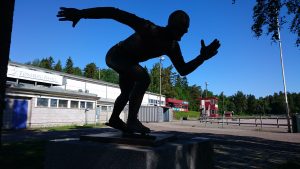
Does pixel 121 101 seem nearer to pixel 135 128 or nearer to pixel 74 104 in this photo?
pixel 135 128

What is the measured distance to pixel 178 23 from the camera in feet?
9.84

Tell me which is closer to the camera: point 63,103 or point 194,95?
point 63,103

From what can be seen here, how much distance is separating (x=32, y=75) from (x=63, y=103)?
3.73m

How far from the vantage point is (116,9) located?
3.19 meters

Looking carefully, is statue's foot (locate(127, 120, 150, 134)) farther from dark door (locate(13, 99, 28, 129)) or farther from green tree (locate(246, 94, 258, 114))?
green tree (locate(246, 94, 258, 114))

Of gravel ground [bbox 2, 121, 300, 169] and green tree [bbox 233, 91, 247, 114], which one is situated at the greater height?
green tree [bbox 233, 91, 247, 114]

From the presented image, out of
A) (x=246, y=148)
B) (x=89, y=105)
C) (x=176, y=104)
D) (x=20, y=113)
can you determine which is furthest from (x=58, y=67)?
(x=246, y=148)

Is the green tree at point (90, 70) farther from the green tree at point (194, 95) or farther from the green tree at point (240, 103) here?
the green tree at point (240, 103)

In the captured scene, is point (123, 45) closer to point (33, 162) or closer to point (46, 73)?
point (33, 162)

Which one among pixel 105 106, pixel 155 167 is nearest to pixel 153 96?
pixel 105 106

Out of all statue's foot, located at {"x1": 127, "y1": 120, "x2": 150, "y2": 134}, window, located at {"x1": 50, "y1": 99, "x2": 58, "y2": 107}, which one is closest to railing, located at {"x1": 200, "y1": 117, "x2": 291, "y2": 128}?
window, located at {"x1": 50, "y1": 99, "x2": 58, "y2": 107}

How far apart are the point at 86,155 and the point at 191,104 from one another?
93834 millimetres

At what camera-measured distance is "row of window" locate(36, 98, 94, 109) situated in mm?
20938

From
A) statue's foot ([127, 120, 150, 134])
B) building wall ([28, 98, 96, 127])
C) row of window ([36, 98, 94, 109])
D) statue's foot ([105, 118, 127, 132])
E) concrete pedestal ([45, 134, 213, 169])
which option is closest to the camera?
concrete pedestal ([45, 134, 213, 169])
